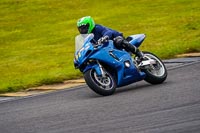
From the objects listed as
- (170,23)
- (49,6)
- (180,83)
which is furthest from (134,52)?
(49,6)

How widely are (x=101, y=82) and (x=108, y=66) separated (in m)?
0.43

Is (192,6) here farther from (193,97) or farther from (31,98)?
(193,97)

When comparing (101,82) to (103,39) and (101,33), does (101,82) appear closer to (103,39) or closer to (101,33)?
(103,39)

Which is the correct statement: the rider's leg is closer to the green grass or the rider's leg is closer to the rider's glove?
the rider's glove

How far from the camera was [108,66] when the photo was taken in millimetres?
11836

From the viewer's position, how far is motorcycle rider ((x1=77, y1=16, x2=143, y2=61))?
12016 millimetres

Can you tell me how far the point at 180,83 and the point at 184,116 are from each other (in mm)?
3215

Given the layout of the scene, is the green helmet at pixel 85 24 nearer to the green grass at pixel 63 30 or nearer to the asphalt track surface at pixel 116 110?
the asphalt track surface at pixel 116 110

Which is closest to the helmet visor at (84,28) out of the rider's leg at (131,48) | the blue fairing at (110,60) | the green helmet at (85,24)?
the green helmet at (85,24)

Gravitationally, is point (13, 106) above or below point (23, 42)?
above

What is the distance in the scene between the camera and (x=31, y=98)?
12625 millimetres

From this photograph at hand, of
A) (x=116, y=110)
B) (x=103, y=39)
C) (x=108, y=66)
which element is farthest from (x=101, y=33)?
(x=116, y=110)

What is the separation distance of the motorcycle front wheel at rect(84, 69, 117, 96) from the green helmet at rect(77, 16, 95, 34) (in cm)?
93

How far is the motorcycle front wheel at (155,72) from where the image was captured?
12.0 metres
